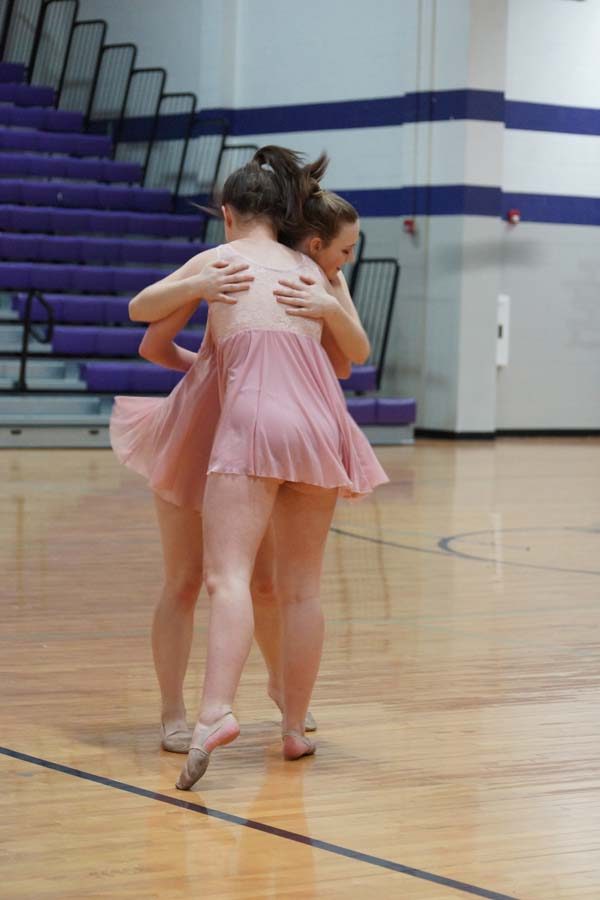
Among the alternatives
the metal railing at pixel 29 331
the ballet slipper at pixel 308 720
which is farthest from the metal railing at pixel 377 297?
the ballet slipper at pixel 308 720

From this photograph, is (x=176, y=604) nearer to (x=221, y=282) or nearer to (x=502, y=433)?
(x=221, y=282)

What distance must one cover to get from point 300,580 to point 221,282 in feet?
2.22

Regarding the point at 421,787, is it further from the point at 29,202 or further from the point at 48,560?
the point at 29,202

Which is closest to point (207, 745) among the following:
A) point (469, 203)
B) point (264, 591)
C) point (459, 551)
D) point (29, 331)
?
point (264, 591)

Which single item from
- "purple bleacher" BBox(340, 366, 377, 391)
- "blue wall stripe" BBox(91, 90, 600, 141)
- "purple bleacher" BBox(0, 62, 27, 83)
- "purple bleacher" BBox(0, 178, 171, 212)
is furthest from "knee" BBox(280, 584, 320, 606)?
"purple bleacher" BBox(0, 62, 27, 83)

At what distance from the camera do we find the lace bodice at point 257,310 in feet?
11.6

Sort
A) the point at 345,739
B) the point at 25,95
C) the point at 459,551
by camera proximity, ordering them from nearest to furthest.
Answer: the point at 345,739
the point at 459,551
the point at 25,95

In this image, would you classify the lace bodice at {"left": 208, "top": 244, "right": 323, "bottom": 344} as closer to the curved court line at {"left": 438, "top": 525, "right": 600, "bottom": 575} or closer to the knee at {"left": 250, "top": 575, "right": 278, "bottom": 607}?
the knee at {"left": 250, "top": 575, "right": 278, "bottom": 607}

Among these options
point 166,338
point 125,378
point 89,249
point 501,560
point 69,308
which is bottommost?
point 501,560

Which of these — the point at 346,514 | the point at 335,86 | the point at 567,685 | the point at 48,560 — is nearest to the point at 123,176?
the point at 335,86

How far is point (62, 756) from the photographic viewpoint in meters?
3.53

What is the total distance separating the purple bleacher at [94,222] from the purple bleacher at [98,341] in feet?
5.10

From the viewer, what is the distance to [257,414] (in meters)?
3.43

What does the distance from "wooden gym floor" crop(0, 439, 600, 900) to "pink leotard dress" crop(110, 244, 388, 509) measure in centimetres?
63
